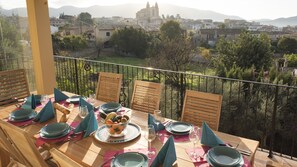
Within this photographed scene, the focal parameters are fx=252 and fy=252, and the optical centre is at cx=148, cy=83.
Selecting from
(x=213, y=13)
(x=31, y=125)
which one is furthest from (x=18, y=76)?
(x=213, y=13)

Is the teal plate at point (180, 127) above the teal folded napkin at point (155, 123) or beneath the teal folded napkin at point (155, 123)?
beneath

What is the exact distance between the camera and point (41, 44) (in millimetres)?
4160

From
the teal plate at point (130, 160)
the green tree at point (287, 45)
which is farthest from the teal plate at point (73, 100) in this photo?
the green tree at point (287, 45)

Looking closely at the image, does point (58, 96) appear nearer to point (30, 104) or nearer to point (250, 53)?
point (30, 104)

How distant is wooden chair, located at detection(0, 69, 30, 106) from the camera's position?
308 cm

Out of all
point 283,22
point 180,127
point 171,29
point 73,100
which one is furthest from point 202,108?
point 171,29

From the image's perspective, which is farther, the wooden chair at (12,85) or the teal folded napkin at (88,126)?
the wooden chair at (12,85)

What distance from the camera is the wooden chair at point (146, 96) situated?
2648 mm

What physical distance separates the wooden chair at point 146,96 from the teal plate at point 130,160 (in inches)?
42.2

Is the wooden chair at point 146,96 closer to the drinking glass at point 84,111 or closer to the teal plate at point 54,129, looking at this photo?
the drinking glass at point 84,111

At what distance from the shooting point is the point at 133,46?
866 inches

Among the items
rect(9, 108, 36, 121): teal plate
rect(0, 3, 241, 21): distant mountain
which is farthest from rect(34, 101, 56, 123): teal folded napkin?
rect(0, 3, 241, 21): distant mountain

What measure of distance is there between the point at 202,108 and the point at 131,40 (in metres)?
20.4

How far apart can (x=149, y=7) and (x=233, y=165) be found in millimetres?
23296
